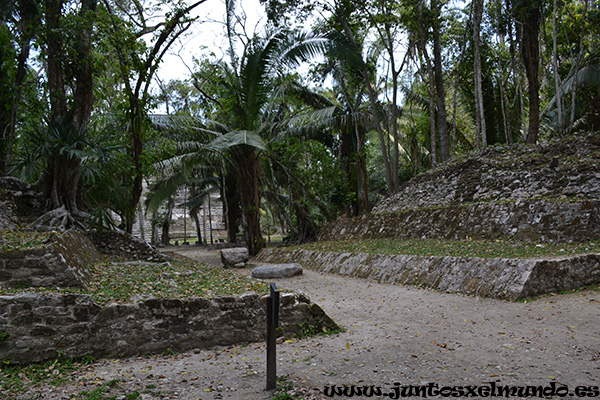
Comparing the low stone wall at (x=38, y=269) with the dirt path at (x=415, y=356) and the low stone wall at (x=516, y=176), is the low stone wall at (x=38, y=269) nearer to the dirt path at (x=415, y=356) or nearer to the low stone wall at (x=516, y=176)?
the dirt path at (x=415, y=356)

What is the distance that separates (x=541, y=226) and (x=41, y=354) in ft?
25.6

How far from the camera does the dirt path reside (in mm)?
3527

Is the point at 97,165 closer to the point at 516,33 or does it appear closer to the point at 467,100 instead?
the point at 516,33

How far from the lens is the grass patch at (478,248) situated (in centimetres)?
657

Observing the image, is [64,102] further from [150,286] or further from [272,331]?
[272,331]

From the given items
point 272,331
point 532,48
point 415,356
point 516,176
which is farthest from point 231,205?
point 272,331

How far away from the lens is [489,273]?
6.34 m

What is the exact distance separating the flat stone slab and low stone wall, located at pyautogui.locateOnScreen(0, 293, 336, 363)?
17.1 ft

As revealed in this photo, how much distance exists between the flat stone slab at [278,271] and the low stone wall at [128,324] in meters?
5.21

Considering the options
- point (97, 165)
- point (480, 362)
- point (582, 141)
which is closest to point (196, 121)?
point (97, 165)

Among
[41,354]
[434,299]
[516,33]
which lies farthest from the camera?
[516,33]

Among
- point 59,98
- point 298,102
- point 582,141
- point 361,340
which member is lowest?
point 361,340

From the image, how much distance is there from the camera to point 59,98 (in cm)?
929

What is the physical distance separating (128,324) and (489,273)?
4868 mm
